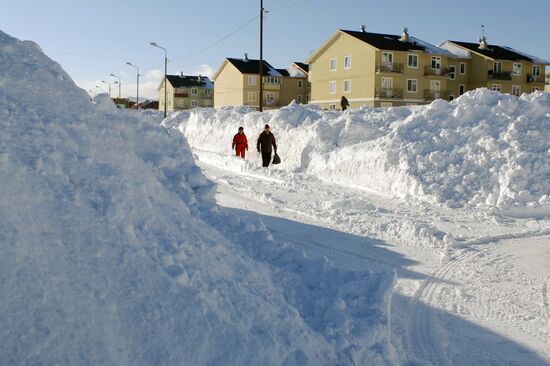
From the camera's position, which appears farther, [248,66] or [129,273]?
[248,66]

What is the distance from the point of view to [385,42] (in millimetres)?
41062

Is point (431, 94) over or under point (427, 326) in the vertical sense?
over

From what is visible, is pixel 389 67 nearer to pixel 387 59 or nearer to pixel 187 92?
pixel 387 59

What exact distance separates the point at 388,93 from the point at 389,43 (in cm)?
421

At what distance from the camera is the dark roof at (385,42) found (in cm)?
3990

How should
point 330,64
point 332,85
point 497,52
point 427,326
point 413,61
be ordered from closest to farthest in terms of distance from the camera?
point 427,326 < point 413,61 < point 332,85 < point 330,64 < point 497,52

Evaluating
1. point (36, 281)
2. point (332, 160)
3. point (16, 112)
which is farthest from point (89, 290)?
point (332, 160)

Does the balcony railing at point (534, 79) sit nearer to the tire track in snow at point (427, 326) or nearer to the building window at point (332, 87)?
the building window at point (332, 87)

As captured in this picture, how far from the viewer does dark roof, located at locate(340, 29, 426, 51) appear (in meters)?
39.9

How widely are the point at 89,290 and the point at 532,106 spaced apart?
11677mm

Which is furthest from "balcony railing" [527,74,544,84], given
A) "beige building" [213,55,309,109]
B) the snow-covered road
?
the snow-covered road

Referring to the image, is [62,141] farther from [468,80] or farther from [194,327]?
[468,80]

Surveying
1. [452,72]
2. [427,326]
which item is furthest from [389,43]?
[427,326]

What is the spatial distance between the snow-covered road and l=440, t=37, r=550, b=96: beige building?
37.5 m
